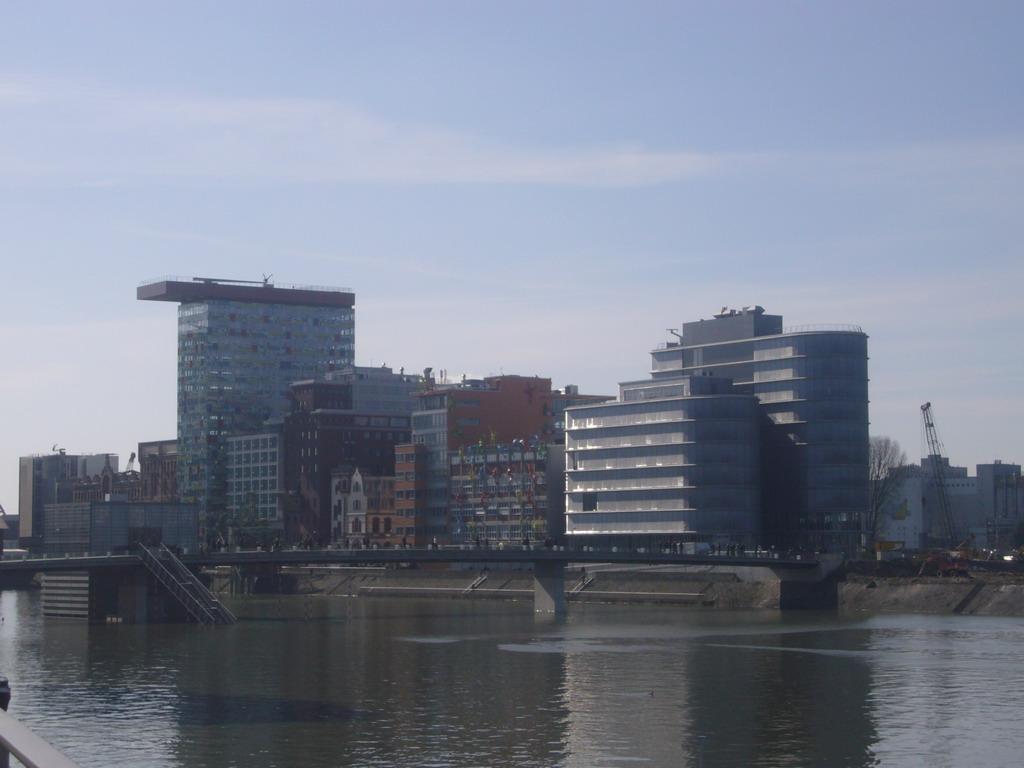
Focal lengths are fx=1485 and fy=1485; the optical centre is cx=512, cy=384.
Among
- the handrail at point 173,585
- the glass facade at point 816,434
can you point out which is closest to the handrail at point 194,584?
the handrail at point 173,585

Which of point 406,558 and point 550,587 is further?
point 550,587

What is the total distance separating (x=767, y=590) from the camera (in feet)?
525

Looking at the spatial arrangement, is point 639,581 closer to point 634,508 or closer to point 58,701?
point 634,508

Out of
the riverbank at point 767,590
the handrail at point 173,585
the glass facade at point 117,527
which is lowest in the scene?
the riverbank at point 767,590

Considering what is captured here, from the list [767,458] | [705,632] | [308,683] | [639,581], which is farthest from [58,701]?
[767,458]

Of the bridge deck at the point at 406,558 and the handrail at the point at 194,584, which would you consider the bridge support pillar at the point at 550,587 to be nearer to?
the bridge deck at the point at 406,558

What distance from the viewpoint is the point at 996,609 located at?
137625 millimetres

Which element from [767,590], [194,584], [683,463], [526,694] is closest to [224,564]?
[194,584]

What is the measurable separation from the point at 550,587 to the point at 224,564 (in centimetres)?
3538

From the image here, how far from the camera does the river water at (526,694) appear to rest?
52.4 meters

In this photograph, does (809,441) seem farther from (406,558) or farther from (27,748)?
(27,748)

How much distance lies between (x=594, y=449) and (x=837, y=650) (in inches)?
3688

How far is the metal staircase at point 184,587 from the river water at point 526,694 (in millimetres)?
5380

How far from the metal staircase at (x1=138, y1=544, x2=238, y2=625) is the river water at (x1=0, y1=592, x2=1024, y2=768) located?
17.7ft
